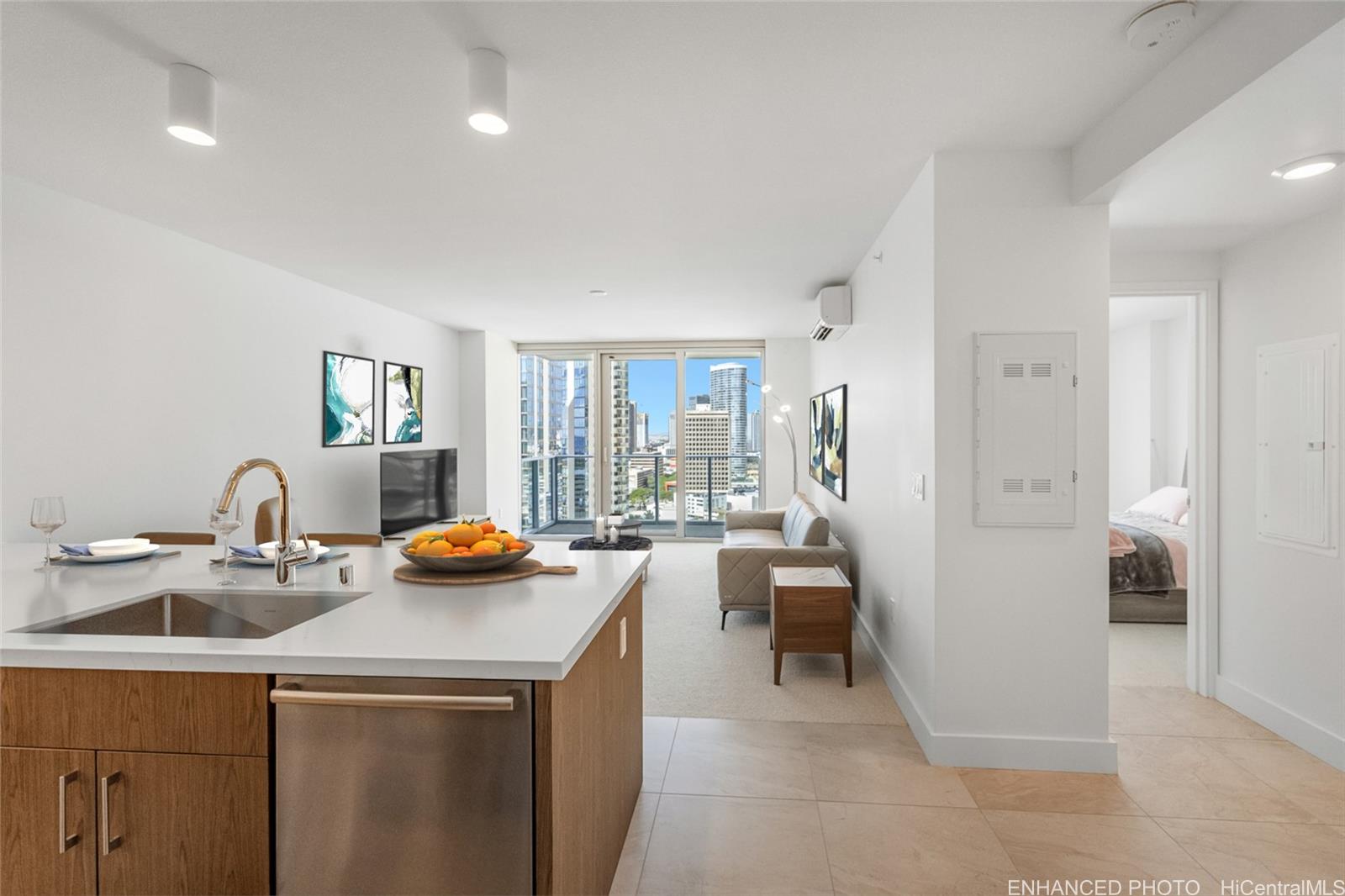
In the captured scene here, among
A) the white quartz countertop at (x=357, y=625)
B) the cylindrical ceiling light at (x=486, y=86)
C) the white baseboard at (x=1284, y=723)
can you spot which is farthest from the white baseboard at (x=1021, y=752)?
the cylindrical ceiling light at (x=486, y=86)

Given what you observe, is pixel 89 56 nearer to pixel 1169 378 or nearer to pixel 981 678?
pixel 981 678

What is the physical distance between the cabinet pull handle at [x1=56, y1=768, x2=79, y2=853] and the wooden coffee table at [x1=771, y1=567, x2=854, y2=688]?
271cm

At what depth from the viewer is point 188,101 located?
1.91m

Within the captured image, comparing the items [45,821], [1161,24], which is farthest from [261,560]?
[1161,24]

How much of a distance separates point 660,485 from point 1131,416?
16.5ft

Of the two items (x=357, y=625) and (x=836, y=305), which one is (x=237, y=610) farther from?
(x=836, y=305)

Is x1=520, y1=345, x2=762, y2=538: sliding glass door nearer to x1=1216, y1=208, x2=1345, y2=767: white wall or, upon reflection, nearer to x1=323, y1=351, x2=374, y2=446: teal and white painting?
x1=323, y1=351, x2=374, y2=446: teal and white painting

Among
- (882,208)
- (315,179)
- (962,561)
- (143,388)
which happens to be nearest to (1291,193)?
(882,208)

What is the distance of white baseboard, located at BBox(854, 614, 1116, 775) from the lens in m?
2.48

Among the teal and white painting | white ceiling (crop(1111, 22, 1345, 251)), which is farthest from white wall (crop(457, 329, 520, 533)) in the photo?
white ceiling (crop(1111, 22, 1345, 251))

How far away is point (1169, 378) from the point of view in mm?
6105

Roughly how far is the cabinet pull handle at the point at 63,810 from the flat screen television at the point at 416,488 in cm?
422

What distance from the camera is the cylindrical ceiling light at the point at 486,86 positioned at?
5.94 feet

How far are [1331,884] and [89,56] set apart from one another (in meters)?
4.36
